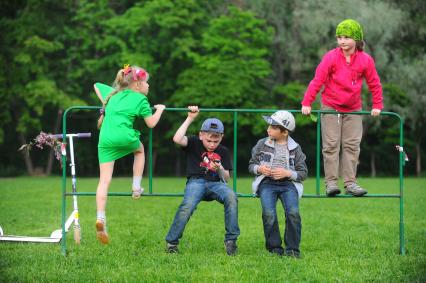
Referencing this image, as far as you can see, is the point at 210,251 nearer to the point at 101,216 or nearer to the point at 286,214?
the point at 286,214

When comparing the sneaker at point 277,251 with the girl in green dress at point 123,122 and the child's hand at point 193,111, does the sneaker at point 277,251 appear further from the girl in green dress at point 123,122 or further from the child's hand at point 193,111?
the child's hand at point 193,111

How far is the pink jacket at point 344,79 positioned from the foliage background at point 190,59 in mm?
24446

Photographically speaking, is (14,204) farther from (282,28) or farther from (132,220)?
(282,28)

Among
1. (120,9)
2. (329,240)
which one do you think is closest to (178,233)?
(329,240)

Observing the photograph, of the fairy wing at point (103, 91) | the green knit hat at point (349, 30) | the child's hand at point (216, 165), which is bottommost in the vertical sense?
the child's hand at point (216, 165)

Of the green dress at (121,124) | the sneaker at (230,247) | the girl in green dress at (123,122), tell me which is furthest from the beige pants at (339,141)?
the green dress at (121,124)

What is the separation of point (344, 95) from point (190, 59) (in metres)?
28.7

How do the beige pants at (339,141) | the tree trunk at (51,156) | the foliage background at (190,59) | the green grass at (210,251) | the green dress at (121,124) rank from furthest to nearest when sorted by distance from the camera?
1. the tree trunk at (51,156)
2. the foliage background at (190,59)
3. the beige pants at (339,141)
4. the green dress at (121,124)
5. the green grass at (210,251)

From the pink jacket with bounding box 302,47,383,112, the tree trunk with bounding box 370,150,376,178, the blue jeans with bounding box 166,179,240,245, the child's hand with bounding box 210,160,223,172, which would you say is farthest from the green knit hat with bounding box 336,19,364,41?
the tree trunk with bounding box 370,150,376,178

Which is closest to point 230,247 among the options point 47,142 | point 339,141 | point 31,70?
point 339,141

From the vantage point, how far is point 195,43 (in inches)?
1421

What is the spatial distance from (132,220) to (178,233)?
172 inches

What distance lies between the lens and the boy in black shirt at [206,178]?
25.7ft

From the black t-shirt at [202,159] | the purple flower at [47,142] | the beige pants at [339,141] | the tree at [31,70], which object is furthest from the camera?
the tree at [31,70]
